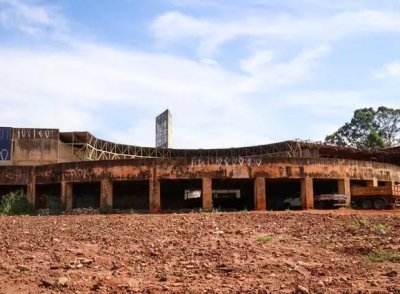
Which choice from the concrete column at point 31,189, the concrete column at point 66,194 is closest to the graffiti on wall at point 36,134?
the concrete column at point 31,189

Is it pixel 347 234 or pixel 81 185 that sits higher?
pixel 81 185

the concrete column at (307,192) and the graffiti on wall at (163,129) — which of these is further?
the graffiti on wall at (163,129)

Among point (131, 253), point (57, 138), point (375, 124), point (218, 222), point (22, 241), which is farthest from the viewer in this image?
point (375, 124)

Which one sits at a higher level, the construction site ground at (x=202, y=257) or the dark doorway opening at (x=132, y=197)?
the dark doorway opening at (x=132, y=197)

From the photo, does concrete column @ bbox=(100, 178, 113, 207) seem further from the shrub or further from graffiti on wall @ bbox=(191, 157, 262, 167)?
graffiti on wall @ bbox=(191, 157, 262, 167)

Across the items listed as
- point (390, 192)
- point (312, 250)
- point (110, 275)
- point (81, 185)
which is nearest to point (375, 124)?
point (390, 192)

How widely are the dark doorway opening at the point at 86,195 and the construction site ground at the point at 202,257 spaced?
11.8 m

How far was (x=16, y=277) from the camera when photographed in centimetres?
938

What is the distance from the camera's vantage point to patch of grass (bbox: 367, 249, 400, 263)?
1074 cm

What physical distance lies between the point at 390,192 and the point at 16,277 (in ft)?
71.7

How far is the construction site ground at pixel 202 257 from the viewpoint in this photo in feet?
28.5

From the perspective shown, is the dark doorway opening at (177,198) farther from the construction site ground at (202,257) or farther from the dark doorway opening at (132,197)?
the construction site ground at (202,257)

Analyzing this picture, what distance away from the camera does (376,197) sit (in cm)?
2745

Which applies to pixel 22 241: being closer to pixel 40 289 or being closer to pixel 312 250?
pixel 40 289
